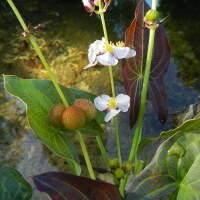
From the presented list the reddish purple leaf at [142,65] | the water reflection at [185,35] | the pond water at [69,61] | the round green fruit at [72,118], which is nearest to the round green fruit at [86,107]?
the round green fruit at [72,118]

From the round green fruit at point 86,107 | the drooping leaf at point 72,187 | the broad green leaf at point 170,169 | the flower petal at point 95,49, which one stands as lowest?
the broad green leaf at point 170,169

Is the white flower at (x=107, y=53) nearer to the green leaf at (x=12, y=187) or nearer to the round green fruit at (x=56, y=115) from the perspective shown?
the round green fruit at (x=56, y=115)

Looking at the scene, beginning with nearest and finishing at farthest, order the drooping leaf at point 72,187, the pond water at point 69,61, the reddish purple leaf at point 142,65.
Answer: the drooping leaf at point 72,187 → the reddish purple leaf at point 142,65 → the pond water at point 69,61

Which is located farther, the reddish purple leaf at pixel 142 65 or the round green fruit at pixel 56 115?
the reddish purple leaf at pixel 142 65

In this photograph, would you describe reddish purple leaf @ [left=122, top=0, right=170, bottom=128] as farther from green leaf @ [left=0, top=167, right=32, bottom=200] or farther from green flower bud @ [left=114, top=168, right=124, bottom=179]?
green leaf @ [left=0, top=167, right=32, bottom=200]

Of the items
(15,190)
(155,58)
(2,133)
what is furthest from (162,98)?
(2,133)

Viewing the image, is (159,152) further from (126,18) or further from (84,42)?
(126,18)

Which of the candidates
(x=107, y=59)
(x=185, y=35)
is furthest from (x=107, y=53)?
(x=185, y=35)
